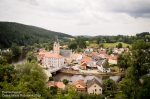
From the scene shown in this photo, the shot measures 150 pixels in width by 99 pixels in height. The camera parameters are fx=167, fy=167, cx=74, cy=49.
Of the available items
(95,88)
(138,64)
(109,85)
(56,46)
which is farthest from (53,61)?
(138,64)

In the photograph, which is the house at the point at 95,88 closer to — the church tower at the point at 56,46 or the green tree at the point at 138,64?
the green tree at the point at 138,64

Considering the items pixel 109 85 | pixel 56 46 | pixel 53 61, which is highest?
pixel 56 46

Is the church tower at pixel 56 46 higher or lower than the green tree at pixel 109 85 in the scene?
higher

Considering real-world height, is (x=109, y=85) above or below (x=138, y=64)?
below

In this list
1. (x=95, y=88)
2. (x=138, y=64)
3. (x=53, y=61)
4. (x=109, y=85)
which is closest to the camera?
(x=138, y=64)

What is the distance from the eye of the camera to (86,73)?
39406mm

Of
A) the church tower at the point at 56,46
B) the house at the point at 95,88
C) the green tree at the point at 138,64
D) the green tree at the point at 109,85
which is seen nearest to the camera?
the green tree at the point at 138,64

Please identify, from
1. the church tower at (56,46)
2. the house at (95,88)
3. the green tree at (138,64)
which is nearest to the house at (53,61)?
the church tower at (56,46)

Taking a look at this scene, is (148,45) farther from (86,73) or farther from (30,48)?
(30,48)

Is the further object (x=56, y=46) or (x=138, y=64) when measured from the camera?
(x=56, y=46)

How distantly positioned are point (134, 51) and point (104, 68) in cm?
2670

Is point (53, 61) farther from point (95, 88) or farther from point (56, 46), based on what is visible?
point (95, 88)

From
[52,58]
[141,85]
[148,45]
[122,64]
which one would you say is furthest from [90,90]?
[52,58]

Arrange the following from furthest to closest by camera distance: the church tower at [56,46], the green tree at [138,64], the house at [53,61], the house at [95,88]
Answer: the church tower at [56,46] → the house at [53,61] → the house at [95,88] → the green tree at [138,64]
